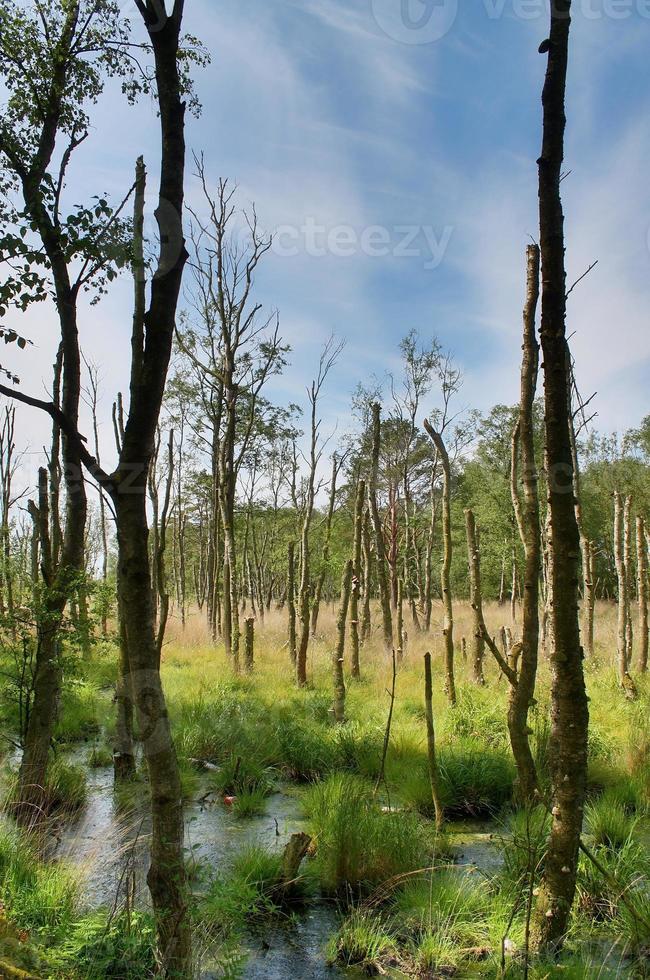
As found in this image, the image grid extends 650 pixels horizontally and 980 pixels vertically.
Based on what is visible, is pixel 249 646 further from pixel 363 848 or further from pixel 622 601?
pixel 363 848

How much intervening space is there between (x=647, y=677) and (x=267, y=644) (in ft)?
26.8

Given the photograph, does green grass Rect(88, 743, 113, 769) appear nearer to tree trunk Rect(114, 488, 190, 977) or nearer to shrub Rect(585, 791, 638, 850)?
tree trunk Rect(114, 488, 190, 977)

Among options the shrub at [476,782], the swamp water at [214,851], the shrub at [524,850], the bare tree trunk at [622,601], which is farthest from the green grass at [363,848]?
the bare tree trunk at [622,601]

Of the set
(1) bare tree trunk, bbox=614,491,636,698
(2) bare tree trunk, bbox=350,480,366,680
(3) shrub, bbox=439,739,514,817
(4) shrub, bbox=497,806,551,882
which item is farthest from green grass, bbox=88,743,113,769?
(1) bare tree trunk, bbox=614,491,636,698

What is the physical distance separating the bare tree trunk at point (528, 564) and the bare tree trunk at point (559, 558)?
50.4 inches

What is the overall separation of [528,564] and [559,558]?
5.54ft

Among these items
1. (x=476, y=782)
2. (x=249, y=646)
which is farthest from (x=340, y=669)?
(x=249, y=646)

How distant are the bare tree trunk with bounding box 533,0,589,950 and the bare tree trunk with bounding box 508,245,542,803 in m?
1.28

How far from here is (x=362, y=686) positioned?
34.8 feet

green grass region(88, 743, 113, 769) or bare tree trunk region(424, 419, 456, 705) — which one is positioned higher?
bare tree trunk region(424, 419, 456, 705)

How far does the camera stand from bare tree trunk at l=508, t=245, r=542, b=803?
15.5ft

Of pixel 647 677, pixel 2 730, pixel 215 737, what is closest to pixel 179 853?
pixel 215 737

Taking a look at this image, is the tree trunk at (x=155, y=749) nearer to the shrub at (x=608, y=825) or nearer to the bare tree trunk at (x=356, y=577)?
the shrub at (x=608, y=825)

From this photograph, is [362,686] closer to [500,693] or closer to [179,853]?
[500,693]
